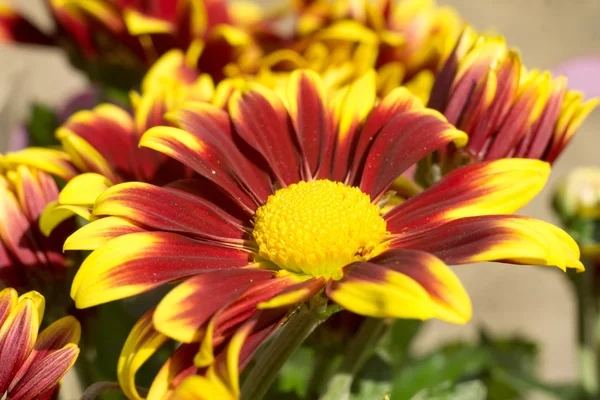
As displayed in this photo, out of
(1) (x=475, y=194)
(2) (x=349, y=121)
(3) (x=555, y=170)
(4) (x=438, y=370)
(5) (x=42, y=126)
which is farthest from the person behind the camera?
(3) (x=555, y=170)

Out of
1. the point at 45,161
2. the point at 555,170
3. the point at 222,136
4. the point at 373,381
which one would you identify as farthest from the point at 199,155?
the point at 555,170

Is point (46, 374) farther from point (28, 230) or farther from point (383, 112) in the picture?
point (383, 112)

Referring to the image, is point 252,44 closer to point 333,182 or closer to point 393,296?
point 333,182

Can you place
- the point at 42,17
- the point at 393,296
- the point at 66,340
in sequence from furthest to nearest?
the point at 42,17 < the point at 66,340 < the point at 393,296

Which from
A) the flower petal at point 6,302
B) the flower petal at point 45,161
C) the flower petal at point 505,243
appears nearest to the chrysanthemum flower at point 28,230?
the flower petal at point 45,161

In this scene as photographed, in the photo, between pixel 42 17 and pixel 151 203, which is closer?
pixel 151 203

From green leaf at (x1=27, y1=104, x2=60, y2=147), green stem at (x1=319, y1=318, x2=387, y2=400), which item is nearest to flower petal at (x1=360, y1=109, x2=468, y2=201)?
green stem at (x1=319, y1=318, x2=387, y2=400)

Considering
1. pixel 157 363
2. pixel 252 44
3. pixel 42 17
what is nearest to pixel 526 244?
pixel 157 363
